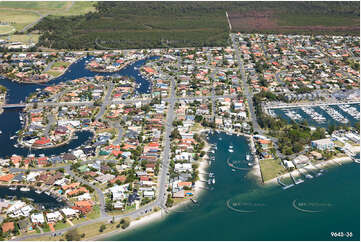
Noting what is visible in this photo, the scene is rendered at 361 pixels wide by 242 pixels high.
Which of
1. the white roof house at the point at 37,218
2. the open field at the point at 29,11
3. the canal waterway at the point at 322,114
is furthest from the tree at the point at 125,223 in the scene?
the open field at the point at 29,11

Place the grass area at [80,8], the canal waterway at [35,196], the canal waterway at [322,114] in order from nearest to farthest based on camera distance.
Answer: the canal waterway at [35,196] → the canal waterway at [322,114] → the grass area at [80,8]

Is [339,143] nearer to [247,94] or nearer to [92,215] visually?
[247,94]

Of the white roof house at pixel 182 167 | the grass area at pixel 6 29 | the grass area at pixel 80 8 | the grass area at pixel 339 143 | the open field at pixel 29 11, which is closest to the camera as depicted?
the white roof house at pixel 182 167

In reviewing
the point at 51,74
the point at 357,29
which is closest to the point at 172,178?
the point at 51,74

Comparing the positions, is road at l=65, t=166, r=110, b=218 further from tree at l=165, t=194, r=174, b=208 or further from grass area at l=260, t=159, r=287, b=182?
grass area at l=260, t=159, r=287, b=182

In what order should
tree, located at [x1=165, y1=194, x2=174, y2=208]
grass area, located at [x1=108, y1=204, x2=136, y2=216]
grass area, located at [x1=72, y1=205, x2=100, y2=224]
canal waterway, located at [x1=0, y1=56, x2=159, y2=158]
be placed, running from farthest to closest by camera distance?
canal waterway, located at [x1=0, y1=56, x2=159, y2=158] → tree, located at [x1=165, y1=194, x2=174, y2=208] → grass area, located at [x1=108, y1=204, x2=136, y2=216] → grass area, located at [x1=72, y1=205, x2=100, y2=224]

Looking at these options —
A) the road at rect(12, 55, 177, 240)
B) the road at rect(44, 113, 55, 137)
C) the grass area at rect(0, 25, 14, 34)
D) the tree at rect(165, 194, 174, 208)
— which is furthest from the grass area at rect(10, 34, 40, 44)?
the tree at rect(165, 194, 174, 208)

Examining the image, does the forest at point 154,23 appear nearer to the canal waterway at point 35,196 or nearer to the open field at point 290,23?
the open field at point 290,23
